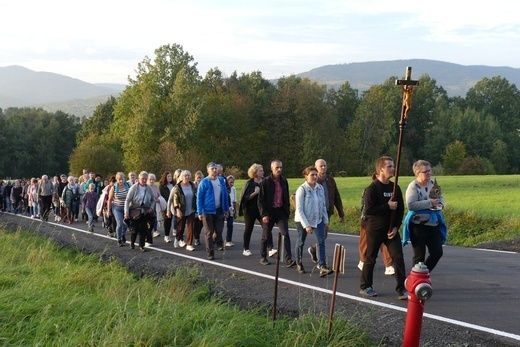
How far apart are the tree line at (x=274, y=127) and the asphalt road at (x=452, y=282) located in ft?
128

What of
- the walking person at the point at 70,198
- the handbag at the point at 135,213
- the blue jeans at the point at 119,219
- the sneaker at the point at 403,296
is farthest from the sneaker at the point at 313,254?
the walking person at the point at 70,198

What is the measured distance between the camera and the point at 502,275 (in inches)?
435

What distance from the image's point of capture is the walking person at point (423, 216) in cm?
920

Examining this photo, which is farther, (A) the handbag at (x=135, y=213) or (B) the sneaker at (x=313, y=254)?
(A) the handbag at (x=135, y=213)

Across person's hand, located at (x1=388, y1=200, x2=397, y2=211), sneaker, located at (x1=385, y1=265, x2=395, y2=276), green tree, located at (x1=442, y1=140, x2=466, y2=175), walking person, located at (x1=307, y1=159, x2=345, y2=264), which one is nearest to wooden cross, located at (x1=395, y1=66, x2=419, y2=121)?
person's hand, located at (x1=388, y1=200, x2=397, y2=211)

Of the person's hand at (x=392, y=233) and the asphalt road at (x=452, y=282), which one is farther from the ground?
the person's hand at (x=392, y=233)

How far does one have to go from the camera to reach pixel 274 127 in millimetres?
72812

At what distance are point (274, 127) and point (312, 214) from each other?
62.1 metres

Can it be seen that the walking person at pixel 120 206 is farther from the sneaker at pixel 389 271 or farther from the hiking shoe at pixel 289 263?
the sneaker at pixel 389 271

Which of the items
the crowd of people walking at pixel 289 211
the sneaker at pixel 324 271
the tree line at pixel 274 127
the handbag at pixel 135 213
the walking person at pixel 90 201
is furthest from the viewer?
the tree line at pixel 274 127

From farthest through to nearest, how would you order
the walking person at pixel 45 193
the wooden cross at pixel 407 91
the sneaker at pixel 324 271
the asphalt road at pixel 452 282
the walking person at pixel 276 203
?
the walking person at pixel 45 193
the walking person at pixel 276 203
the sneaker at pixel 324 271
the asphalt road at pixel 452 282
the wooden cross at pixel 407 91

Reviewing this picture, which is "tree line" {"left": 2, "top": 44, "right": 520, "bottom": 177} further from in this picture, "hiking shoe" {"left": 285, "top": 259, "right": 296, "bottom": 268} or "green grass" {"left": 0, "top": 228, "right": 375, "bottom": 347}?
"green grass" {"left": 0, "top": 228, "right": 375, "bottom": 347}

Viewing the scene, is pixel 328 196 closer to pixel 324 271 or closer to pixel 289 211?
pixel 289 211

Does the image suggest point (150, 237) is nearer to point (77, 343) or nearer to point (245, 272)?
point (245, 272)
